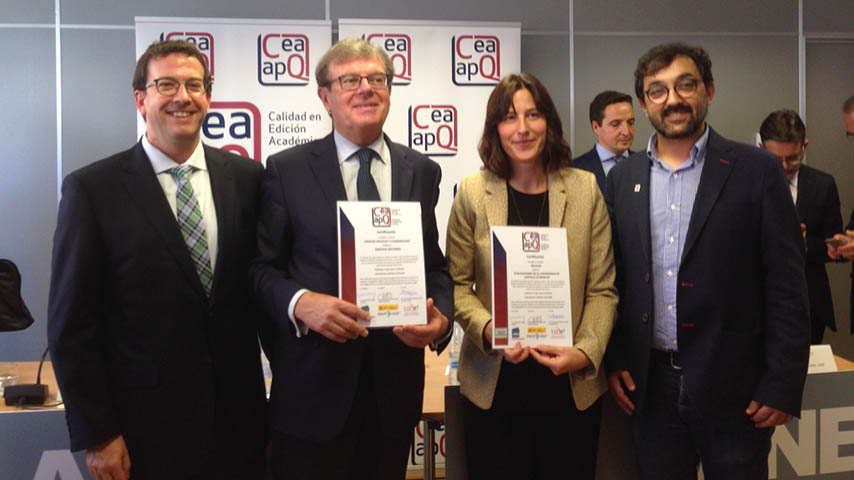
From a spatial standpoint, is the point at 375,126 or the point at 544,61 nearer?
→ the point at 375,126

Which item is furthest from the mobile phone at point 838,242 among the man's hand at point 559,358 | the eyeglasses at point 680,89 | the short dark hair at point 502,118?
the man's hand at point 559,358

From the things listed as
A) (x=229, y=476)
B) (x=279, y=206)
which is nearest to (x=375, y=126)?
(x=279, y=206)

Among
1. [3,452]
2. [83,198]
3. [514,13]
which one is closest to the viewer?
[83,198]

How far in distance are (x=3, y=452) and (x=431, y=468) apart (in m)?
1.61

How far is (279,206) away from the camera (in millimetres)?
2053

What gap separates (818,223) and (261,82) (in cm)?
358

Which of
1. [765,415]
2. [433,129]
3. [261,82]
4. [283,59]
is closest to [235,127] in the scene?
[261,82]

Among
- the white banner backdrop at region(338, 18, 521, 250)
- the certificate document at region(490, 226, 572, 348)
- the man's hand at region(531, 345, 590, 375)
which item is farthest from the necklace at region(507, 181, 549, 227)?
the white banner backdrop at region(338, 18, 521, 250)

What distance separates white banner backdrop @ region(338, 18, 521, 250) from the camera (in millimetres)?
4898

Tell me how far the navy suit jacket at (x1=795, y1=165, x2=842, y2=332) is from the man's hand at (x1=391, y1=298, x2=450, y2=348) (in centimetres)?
271

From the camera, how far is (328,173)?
6.76ft

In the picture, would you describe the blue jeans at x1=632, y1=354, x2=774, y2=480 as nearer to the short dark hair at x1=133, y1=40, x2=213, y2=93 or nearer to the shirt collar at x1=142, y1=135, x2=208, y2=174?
the shirt collar at x1=142, y1=135, x2=208, y2=174

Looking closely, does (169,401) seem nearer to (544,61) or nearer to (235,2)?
(235,2)

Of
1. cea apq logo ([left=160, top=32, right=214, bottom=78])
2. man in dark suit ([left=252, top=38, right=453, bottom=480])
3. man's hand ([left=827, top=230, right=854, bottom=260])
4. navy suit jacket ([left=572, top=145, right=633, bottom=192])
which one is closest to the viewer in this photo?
man in dark suit ([left=252, top=38, right=453, bottom=480])
